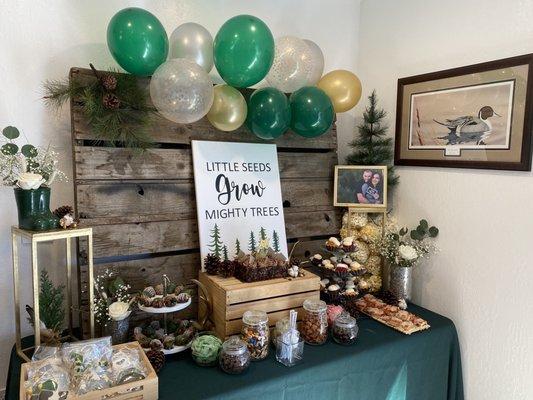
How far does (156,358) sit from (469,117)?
1.63 meters

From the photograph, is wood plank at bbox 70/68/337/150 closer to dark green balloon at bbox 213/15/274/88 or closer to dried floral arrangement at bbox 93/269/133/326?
dark green balloon at bbox 213/15/274/88

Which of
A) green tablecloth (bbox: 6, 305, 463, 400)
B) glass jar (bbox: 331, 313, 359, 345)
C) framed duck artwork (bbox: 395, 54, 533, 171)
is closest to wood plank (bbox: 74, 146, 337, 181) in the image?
green tablecloth (bbox: 6, 305, 463, 400)

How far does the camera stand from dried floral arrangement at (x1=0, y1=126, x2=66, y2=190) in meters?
1.21

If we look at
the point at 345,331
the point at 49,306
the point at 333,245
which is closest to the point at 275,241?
the point at 333,245

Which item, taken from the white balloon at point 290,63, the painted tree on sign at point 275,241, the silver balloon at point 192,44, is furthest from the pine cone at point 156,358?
the white balloon at point 290,63

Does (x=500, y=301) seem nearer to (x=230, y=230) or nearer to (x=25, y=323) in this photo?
(x=230, y=230)

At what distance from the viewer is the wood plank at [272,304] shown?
141 cm

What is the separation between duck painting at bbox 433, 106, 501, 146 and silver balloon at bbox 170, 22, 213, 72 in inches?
45.6

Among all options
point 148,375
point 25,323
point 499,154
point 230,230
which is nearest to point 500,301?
point 499,154

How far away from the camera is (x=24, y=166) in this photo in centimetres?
125

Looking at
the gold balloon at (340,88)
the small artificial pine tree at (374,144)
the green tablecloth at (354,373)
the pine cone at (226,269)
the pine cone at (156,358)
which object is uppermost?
the gold balloon at (340,88)

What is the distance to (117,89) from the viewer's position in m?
1.45

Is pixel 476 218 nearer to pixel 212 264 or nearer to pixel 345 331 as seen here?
pixel 345 331

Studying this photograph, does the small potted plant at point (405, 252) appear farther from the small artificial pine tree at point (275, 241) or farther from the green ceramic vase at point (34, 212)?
the green ceramic vase at point (34, 212)
